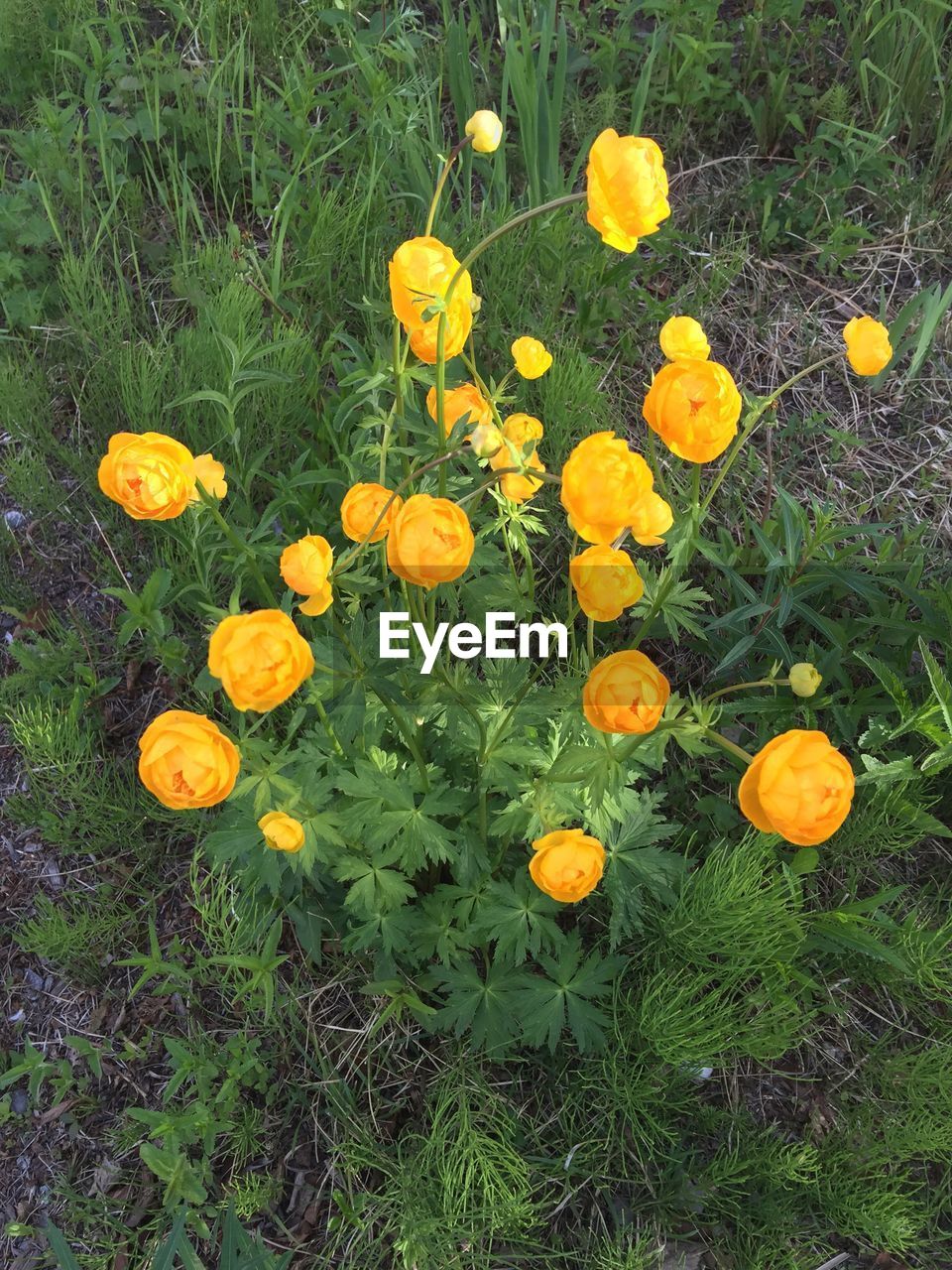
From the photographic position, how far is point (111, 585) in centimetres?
212

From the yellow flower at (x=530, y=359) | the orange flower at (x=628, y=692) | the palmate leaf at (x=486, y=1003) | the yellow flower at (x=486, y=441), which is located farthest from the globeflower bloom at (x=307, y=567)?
the palmate leaf at (x=486, y=1003)

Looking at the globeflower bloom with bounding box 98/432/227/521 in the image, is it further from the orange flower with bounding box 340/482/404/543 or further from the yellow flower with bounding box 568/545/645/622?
the yellow flower with bounding box 568/545/645/622

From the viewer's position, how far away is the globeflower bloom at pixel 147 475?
1225mm

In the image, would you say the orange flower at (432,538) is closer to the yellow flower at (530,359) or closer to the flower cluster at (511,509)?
the flower cluster at (511,509)

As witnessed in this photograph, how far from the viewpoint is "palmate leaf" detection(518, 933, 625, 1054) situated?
1.56 metres

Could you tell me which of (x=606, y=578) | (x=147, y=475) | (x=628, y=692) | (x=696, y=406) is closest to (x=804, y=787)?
(x=628, y=692)

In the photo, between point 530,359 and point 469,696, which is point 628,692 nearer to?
point 469,696

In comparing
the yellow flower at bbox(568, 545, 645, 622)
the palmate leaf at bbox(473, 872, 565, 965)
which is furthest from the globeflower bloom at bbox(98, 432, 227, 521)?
the palmate leaf at bbox(473, 872, 565, 965)

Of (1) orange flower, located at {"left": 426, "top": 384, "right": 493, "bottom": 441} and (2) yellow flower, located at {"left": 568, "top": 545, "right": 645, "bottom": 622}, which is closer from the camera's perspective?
(2) yellow flower, located at {"left": 568, "top": 545, "right": 645, "bottom": 622}

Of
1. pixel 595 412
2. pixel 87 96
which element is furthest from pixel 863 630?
pixel 87 96

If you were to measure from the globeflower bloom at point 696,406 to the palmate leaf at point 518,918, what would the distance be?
29.0 inches

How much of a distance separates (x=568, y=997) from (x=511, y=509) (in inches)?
30.6

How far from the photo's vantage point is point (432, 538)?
3.55 ft

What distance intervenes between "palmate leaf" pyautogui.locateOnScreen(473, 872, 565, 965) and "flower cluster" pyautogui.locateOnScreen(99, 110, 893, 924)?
0.25 m
